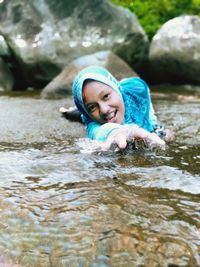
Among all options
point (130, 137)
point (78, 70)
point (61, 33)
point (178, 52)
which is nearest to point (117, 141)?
point (130, 137)

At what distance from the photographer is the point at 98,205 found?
1875 millimetres

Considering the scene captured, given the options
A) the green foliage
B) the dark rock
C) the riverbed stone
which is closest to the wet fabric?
the riverbed stone

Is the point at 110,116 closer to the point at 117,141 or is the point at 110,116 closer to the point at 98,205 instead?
the point at 117,141

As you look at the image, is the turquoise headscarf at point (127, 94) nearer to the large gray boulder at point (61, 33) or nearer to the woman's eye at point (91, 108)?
the woman's eye at point (91, 108)

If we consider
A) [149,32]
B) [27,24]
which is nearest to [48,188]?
[27,24]

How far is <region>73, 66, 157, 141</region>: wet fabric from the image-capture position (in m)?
3.39

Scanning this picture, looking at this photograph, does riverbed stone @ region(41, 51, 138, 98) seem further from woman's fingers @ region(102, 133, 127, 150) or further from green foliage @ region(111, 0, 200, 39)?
green foliage @ region(111, 0, 200, 39)

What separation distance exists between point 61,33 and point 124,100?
622 centimetres

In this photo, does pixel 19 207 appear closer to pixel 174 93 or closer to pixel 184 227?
pixel 184 227

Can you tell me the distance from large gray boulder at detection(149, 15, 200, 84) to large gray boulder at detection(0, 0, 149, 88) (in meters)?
0.54

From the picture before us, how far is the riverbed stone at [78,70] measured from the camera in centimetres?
718

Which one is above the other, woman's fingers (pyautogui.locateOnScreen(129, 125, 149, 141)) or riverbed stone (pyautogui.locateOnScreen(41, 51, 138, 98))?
woman's fingers (pyautogui.locateOnScreen(129, 125, 149, 141))

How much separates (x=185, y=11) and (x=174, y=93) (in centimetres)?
552

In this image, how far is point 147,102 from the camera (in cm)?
390
